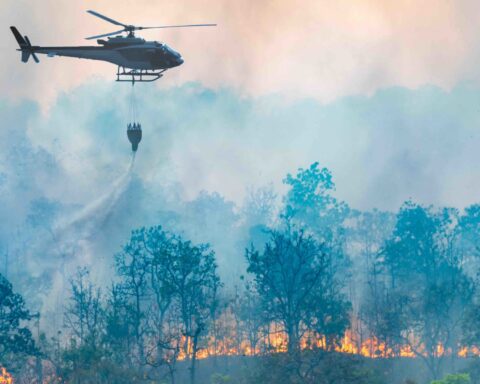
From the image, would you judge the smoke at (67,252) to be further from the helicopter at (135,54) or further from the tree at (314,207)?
the helicopter at (135,54)

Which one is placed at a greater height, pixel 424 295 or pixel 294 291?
pixel 424 295

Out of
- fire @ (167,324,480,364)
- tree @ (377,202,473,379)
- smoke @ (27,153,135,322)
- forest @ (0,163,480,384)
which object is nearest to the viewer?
forest @ (0,163,480,384)

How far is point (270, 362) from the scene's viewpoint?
61969mm

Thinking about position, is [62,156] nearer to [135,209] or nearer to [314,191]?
[135,209]

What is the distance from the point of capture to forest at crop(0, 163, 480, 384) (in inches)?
2746

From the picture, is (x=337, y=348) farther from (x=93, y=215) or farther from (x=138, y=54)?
(x=93, y=215)

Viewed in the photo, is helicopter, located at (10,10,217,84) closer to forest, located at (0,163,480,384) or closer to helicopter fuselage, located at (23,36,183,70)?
helicopter fuselage, located at (23,36,183,70)

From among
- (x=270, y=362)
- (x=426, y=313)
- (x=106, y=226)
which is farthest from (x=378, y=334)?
(x=106, y=226)

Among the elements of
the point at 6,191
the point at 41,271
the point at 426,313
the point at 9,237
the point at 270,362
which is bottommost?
the point at 270,362

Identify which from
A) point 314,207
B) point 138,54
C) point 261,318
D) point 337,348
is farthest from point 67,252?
point 138,54

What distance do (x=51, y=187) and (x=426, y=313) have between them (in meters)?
104

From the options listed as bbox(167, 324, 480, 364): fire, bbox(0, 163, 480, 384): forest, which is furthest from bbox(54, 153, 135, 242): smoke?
bbox(167, 324, 480, 364): fire

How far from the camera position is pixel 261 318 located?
88625 millimetres

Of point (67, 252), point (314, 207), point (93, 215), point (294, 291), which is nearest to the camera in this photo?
point (294, 291)
